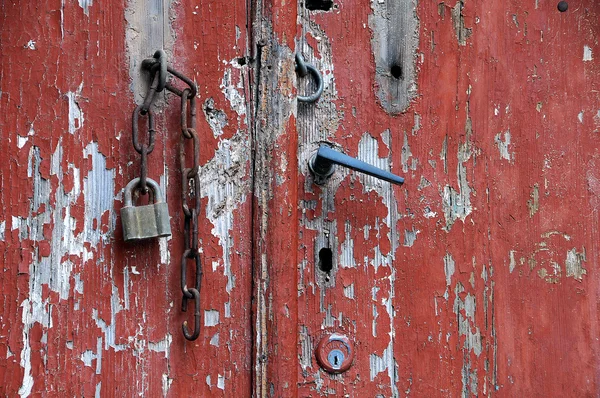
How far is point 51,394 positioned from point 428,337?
0.58 meters

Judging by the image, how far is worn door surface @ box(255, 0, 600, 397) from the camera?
0.99 metres

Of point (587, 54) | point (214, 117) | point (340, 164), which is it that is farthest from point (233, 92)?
point (587, 54)

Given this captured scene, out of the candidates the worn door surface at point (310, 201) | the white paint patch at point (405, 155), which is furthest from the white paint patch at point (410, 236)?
the white paint patch at point (405, 155)

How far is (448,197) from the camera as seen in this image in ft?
3.42

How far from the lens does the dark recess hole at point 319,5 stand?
3.35ft

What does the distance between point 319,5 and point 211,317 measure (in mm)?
538

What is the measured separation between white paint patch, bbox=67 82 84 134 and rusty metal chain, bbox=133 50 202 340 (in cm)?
8

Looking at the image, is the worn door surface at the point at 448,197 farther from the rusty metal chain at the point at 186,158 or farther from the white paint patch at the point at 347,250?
the rusty metal chain at the point at 186,158

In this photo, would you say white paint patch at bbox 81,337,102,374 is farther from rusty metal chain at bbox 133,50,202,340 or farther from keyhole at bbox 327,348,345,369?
keyhole at bbox 327,348,345,369

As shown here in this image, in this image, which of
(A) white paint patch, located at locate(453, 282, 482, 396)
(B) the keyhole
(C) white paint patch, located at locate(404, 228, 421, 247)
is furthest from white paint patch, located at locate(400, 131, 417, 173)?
(B) the keyhole

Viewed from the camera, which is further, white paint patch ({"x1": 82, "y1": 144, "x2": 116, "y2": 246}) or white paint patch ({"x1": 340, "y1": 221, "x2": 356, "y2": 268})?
white paint patch ({"x1": 340, "y1": 221, "x2": 356, "y2": 268})

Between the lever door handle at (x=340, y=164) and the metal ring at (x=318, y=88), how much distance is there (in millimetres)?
87

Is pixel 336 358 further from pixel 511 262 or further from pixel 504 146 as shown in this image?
pixel 504 146

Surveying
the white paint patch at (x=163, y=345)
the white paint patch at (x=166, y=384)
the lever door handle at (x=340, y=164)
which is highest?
the lever door handle at (x=340, y=164)
